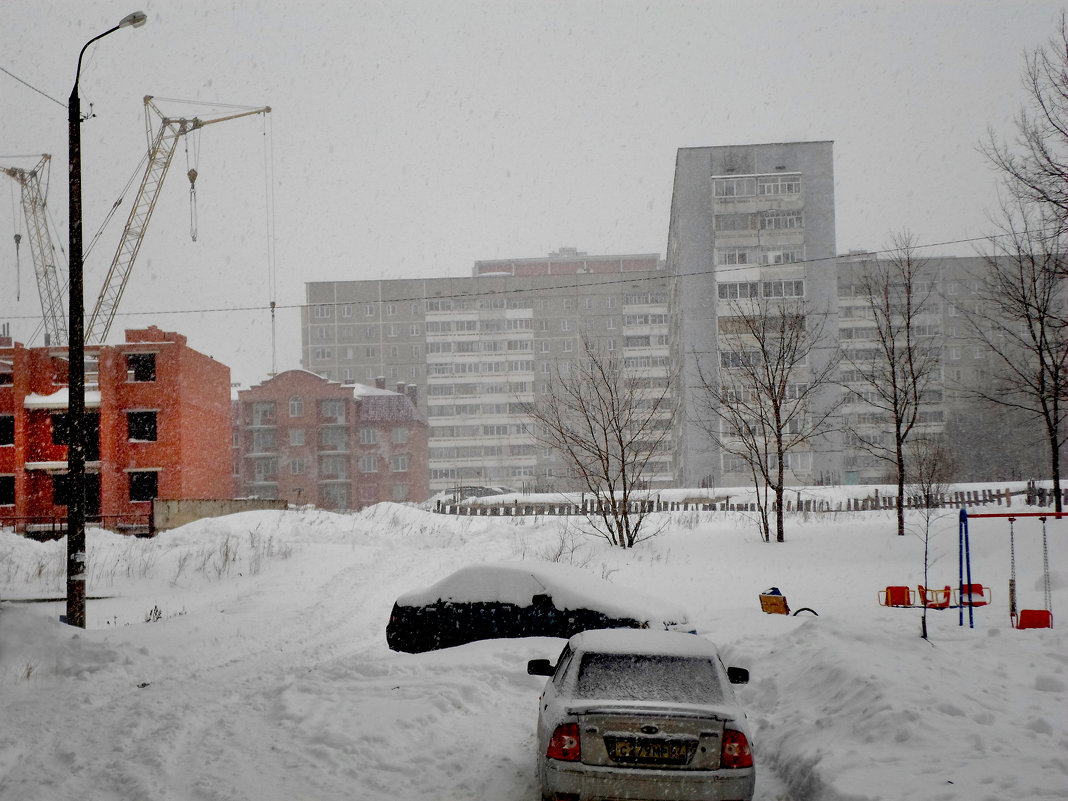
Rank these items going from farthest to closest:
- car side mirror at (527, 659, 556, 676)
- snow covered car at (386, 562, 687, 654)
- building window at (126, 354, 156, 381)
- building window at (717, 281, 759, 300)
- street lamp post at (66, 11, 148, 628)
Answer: building window at (717, 281, 759, 300), building window at (126, 354, 156, 381), street lamp post at (66, 11, 148, 628), snow covered car at (386, 562, 687, 654), car side mirror at (527, 659, 556, 676)

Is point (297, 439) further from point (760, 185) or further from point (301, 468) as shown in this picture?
point (760, 185)

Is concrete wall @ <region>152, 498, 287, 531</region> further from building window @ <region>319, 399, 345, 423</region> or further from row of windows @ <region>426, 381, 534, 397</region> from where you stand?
row of windows @ <region>426, 381, 534, 397</region>

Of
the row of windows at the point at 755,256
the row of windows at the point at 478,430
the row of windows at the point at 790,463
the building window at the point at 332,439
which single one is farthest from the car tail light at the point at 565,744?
the row of windows at the point at 478,430

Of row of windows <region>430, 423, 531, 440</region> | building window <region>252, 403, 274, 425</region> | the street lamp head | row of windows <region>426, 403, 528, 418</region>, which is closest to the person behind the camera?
the street lamp head

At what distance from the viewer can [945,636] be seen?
37.2 ft

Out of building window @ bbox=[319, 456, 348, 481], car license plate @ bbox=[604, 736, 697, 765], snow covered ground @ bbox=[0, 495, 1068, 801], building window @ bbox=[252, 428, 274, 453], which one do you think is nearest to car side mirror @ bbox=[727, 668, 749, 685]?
snow covered ground @ bbox=[0, 495, 1068, 801]

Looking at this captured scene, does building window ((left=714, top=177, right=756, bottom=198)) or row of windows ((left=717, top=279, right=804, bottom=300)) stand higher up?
building window ((left=714, top=177, right=756, bottom=198))

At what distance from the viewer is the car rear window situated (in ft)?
17.3

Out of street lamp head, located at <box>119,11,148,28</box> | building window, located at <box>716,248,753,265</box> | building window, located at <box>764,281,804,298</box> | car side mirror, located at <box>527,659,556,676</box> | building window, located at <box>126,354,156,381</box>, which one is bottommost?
car side mirror, located at <box>527,659,556,676</box>

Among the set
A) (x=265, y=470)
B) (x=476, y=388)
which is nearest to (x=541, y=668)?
(x=265, y=470)

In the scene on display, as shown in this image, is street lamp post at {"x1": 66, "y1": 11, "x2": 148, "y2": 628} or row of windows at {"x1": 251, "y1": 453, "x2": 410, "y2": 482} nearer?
street lamp post at {"x1": 66, "y1": 11, "x2": 148, "y2": 628}

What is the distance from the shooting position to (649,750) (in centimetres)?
502

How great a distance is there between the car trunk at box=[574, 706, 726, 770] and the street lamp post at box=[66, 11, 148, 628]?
9.74 meters

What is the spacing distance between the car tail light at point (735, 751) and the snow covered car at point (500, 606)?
15.8 feet
